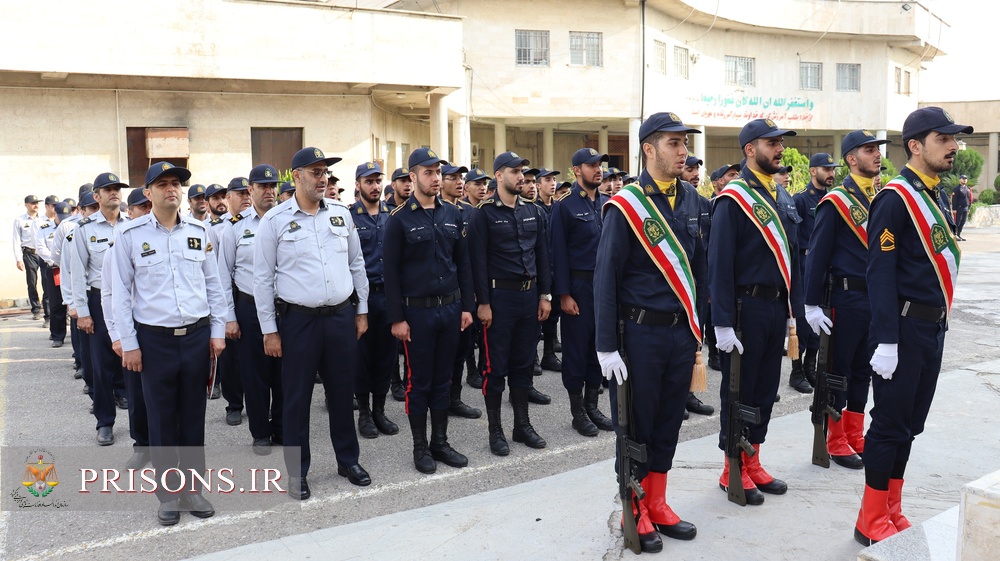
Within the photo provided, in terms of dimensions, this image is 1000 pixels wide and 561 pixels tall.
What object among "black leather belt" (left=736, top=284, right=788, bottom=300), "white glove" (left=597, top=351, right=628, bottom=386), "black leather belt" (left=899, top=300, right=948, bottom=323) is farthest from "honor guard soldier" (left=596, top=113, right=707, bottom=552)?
"black leather belt" (left=899, top=300, right=948, bottom=323)

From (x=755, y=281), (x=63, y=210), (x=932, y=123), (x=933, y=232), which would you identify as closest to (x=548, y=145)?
(x=63, y=210)

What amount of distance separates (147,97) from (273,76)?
282 centimetres

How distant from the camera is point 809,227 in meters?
7.86

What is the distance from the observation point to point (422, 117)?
26.7 metres

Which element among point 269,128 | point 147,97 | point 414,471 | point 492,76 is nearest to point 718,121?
point 492,76

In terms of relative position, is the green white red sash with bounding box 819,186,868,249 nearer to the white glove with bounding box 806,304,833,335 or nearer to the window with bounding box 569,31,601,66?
the white glove with bounding box 806,304,833,335

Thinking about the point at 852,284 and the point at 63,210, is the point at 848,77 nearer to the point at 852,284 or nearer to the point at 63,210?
the point at 63,210

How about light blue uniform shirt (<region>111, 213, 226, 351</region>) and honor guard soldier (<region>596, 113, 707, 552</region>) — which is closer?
honor guard soldier (<region>596, 113, 707, 552</region>)

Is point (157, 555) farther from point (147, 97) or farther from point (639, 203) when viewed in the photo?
point (147, 97)

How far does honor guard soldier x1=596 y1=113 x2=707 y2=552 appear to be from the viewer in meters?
4.25

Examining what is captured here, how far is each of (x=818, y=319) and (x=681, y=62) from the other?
89.0ft

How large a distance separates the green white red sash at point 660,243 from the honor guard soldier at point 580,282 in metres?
2.26

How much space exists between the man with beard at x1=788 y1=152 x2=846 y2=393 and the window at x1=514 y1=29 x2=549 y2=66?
63.0ft

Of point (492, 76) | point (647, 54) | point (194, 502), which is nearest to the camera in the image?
point (194, 502)
